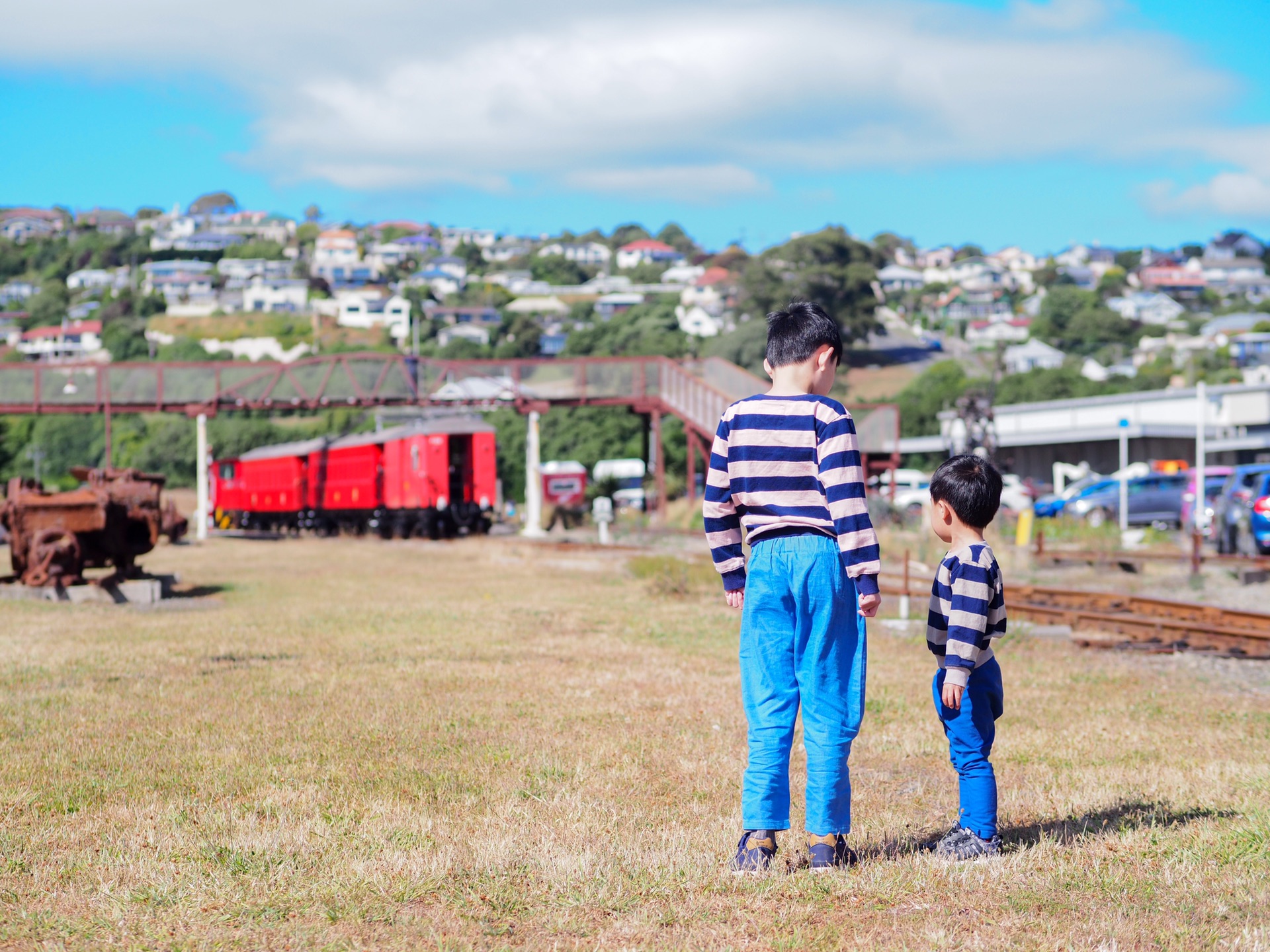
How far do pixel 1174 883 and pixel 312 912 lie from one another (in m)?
2.81

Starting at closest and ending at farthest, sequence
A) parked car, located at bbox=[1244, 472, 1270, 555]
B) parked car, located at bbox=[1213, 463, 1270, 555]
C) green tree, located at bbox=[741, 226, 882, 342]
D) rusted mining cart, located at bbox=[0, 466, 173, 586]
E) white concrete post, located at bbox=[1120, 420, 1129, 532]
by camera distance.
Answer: rusted mining cart, located at bbox=[0, 466, 173, 586]
parked car, located at bbox=[1244, 472, 1270, 555]
parked car, located at bbox=[1213, 463, 1270, 555]
white concrete post, located at bbox=[1120, 420, 1129, 532]
green tree, located at bbox=[741, 226, 882, 342]

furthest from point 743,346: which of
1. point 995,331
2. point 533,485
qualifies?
point 995,331

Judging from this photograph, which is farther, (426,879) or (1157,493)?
(1157,493)

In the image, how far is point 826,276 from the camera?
Answer: 10288cm

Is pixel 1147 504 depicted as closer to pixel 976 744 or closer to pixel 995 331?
pixel 976 744

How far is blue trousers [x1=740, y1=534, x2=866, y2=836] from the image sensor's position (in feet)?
15.7

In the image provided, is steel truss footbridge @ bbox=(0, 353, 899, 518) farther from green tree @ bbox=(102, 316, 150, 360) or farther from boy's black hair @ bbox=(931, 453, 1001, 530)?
green tree @ bbox=(102, 316, 150, 360)

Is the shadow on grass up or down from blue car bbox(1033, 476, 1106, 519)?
down

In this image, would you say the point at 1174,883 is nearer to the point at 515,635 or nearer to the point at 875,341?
the point at 515,635

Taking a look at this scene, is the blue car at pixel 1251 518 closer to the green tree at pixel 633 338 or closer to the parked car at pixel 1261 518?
the parked car at pixel 1261 518

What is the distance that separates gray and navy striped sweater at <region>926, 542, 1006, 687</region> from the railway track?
7874mm

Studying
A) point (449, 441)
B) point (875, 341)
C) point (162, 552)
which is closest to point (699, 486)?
point (449, 441)

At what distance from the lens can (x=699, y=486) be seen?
159 feet

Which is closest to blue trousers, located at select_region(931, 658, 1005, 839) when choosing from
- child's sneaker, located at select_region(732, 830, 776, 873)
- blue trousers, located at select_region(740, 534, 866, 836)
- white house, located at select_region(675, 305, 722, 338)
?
blue trousers, located at select_region(740, 534, 866, 836)
